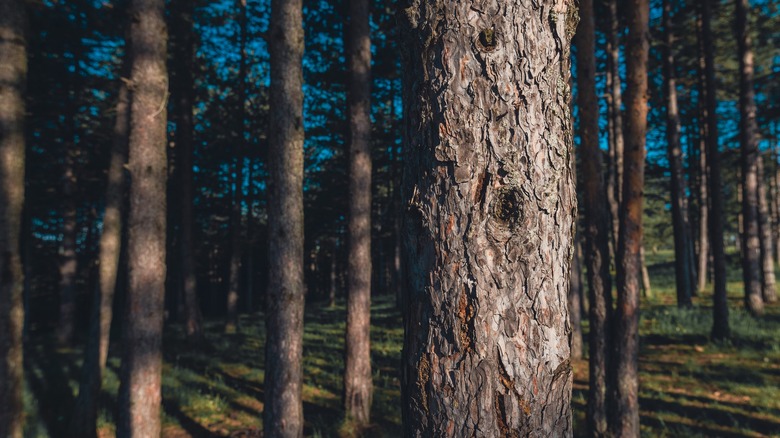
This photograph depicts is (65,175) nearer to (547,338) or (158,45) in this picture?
(158,45)

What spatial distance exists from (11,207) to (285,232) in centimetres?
344

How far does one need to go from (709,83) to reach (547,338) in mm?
14589

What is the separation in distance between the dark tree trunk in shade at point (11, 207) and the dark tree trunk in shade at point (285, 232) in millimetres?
3031

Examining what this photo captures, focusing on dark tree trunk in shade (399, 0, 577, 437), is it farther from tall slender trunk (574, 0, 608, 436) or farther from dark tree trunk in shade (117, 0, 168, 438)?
tall slender trunk (574, 0, 608, 436)

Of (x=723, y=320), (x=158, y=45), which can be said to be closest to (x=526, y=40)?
(x=158, y=45)

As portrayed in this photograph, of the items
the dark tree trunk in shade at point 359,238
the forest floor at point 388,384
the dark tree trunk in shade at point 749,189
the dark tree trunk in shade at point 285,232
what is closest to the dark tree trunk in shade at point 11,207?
the forest floor at point 388,384

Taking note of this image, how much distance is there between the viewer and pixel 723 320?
10.8 meters

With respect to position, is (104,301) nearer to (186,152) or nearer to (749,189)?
(186,152)

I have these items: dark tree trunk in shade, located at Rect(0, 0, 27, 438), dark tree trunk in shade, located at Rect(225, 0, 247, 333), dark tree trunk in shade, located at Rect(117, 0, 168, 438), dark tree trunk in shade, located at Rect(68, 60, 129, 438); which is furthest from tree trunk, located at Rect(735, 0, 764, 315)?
dark tree trunk in shade, located at Rect(225, 0, 247, 333)

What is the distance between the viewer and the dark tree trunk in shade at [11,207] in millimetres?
5281

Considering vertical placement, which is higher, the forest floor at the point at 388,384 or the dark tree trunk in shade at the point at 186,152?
the dark tree trunk in shade at the point at 186,152

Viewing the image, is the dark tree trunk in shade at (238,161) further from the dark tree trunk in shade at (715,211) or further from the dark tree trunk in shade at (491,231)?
the dark tree trunk in shade at (491,231)

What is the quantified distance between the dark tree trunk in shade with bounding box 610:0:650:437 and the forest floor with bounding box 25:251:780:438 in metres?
1.47

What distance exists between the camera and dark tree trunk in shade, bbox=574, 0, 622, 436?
20.9ft
